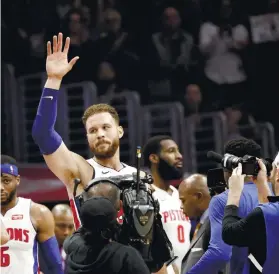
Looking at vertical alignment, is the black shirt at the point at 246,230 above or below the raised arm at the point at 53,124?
below

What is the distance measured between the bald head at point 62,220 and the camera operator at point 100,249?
4155mm

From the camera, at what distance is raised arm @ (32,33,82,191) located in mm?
4828

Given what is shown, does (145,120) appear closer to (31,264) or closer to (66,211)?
(66,211)

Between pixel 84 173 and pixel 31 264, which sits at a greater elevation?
pixel 84 173

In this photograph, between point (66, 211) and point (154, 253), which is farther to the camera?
point (66, 211)

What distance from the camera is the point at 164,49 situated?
35.6ft

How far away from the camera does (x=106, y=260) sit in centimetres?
390

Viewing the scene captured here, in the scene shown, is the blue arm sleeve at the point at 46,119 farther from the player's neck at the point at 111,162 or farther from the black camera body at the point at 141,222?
the black camera body at the point at 141,222

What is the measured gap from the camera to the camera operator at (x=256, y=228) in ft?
14.0

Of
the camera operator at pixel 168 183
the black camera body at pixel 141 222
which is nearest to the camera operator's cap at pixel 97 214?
the black camera body at pixel 141 222

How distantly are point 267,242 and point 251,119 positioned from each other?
247 inches

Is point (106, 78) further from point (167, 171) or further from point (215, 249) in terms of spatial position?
point (215, 249)

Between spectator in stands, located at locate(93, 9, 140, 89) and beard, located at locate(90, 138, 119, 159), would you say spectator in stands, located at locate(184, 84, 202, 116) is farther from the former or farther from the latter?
beard, located at locate(90, 138, 119, 159)

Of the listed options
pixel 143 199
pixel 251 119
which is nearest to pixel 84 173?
pixel 143 199
